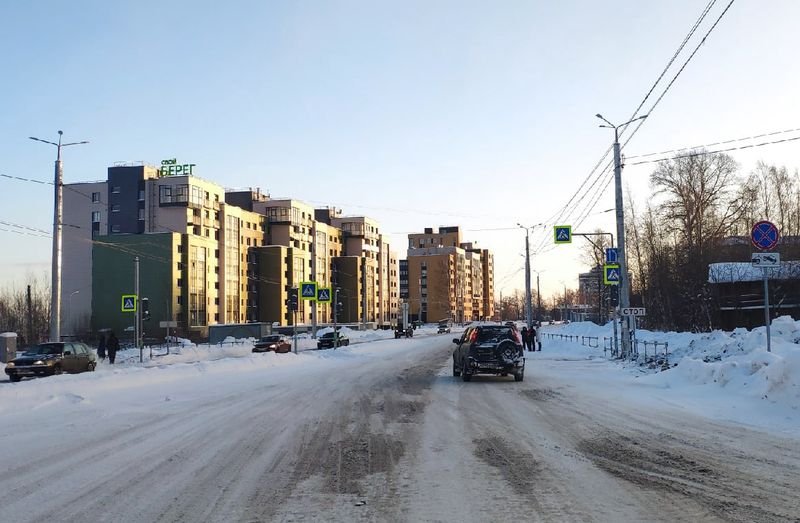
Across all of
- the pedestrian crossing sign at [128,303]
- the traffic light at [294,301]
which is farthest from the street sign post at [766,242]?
the pedestrian crossing sign at [128,303]

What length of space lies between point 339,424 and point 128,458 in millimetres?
A: 3957

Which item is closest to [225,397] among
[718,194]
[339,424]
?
[339,424]

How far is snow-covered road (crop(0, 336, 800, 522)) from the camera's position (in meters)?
6.41

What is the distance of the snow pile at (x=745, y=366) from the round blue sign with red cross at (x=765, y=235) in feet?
7.54

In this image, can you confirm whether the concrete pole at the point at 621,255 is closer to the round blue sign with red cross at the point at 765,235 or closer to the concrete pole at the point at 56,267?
the round blue sign with red cross at the point at 765,235

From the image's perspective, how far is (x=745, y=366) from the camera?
14.9 m

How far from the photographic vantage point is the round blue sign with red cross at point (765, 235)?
14835 millimetres

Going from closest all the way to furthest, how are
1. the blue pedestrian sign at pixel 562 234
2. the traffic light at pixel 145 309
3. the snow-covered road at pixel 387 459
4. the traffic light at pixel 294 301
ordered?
the snow-covered road at pixel 387 459 → the blue pedestrian sign at pixel 562 234 → the traffic light at pixel 294 301 → the traffic light at pixel 145 309

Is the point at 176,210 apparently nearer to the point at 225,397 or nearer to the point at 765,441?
the point at 225,397

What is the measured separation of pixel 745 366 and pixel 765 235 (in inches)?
114

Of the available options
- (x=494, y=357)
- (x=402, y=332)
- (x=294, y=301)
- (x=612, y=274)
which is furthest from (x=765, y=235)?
(x=402, y=332)

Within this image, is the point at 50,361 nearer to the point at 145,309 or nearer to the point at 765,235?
the point at 145,309

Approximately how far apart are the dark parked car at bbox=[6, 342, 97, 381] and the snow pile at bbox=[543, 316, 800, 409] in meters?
22.2

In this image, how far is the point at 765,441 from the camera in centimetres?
984
